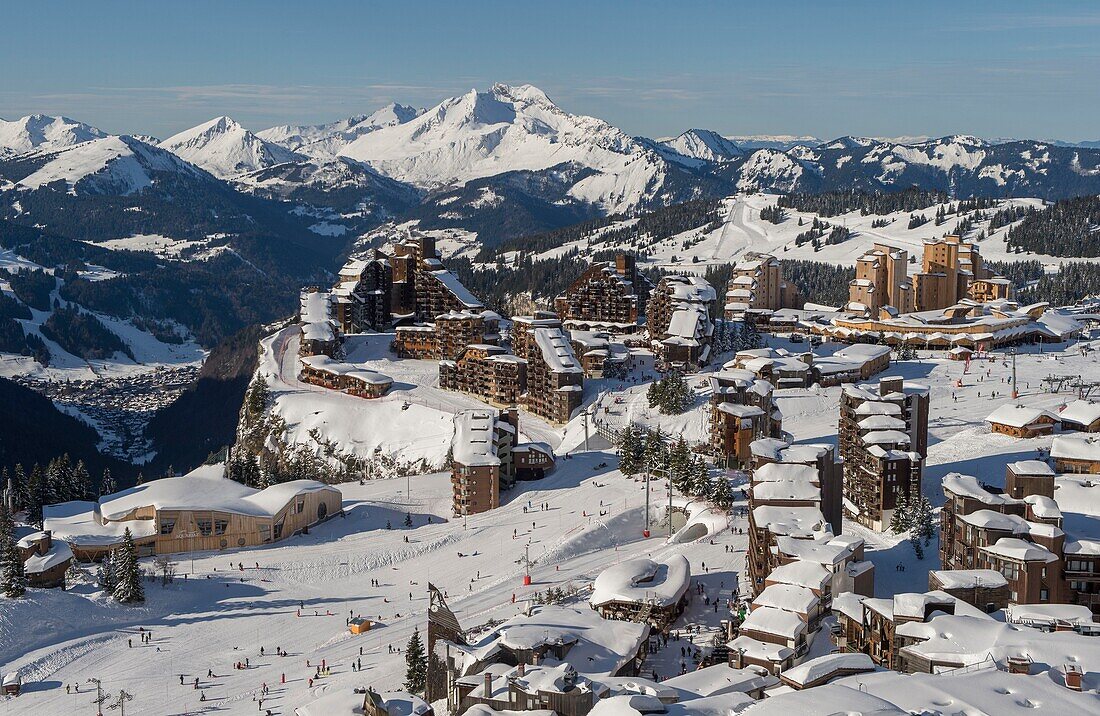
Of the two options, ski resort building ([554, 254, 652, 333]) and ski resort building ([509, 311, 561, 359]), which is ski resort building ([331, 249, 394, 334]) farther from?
ski resort building ([509, 311, 561, 359])

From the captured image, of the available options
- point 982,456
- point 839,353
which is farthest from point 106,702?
point 839,353

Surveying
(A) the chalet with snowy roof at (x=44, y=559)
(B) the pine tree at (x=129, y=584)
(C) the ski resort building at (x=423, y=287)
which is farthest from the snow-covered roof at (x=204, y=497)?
(C) the ski resort building at (x=423, y=287)

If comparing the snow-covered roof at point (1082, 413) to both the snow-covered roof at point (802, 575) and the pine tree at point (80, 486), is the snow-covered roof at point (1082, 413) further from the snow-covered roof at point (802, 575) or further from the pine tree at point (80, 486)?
the pine tree at point (80, 486)

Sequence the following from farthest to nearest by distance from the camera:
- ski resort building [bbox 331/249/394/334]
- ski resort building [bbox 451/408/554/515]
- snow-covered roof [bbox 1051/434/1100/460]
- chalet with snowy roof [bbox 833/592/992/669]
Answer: ski resort building [bbox 331/249/394/334] → ski resort building [bbox 451/408/554/515] → snow-covered roof [bbox 1051/434/1100/460] → chalet with snowy roof [bbox 833/592/992/669]

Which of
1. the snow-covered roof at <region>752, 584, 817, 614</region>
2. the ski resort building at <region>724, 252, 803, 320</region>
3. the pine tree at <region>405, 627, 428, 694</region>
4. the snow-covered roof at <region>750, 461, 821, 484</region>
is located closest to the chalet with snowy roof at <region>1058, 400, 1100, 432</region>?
the snow-covered roof at <region>750, 461, 821, 484</region>

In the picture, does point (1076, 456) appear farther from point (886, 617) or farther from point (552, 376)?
point (552, 376)

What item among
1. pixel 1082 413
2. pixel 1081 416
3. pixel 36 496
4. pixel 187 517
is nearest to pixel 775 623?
pixel 1081 416
